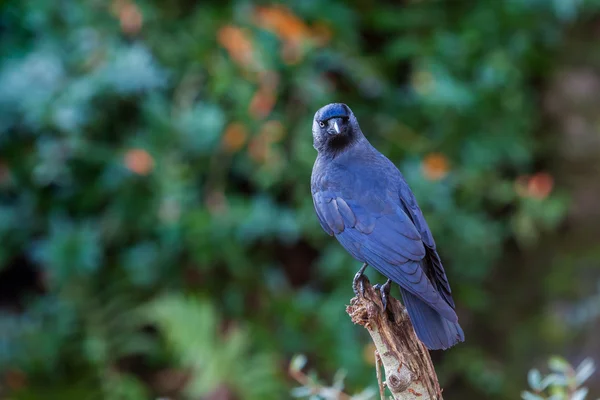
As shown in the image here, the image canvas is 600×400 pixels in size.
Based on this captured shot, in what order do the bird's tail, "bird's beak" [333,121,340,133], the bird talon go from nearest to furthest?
the bird's tail
the bird talon
"bird's beak" [333,121,340,133]

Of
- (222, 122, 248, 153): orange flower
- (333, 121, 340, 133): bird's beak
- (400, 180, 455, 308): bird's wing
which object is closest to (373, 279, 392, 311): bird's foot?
(400, 180, 455, 308): bird's wing

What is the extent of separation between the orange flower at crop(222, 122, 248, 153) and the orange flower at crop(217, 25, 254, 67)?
0.30m

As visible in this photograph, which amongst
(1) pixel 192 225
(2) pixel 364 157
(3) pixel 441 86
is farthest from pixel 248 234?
(2) pixel 364 157

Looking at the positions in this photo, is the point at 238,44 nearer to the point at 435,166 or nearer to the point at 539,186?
the point at 435,166

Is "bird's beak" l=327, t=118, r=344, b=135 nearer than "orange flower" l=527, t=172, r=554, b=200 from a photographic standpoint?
Yes

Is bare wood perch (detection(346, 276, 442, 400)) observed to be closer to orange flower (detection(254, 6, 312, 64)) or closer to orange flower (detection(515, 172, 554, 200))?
orange flower (detection(254, 6, 312, 64))

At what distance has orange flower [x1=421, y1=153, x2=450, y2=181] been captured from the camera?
3705mm

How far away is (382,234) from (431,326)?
302 millimetres

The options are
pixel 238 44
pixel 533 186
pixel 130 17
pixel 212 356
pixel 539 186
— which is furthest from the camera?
pixel 539 186

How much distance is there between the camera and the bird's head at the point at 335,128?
2307 millimetres

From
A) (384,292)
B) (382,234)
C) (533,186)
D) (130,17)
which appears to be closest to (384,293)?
(384,292)

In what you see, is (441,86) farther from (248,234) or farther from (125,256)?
(125,256)

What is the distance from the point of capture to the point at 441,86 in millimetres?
3686

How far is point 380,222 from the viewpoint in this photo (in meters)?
2.12
